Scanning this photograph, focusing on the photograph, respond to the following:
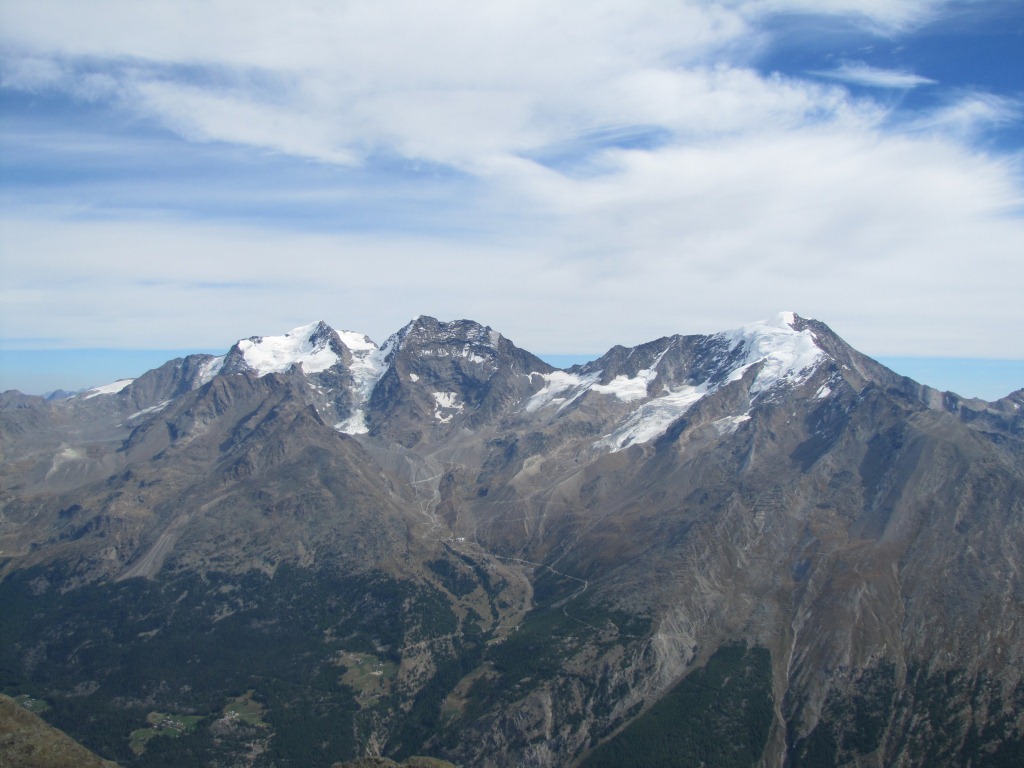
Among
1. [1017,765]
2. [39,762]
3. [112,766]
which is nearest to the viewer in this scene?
[39,762]

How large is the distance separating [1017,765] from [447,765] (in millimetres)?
157693

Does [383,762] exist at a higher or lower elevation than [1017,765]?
higher

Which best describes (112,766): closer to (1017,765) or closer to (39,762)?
(39,762)

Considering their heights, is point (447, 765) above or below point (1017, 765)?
above

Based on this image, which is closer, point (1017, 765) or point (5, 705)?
point (5, 705)

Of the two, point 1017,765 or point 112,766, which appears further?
point 1017,765

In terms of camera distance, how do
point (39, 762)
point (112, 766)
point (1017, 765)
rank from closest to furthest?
point (39, 762)
point (112, 766)
point (1017, 765)

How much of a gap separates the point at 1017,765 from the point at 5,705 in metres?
234

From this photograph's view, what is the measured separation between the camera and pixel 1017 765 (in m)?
200

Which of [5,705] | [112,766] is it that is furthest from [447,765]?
Answer: [5,705]

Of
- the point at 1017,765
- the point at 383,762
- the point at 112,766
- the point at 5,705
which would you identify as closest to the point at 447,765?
the point at 383,762

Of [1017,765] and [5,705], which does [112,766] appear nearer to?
[5,705]

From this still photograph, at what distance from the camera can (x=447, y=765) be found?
13688 centimetres

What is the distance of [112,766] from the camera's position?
142 m
